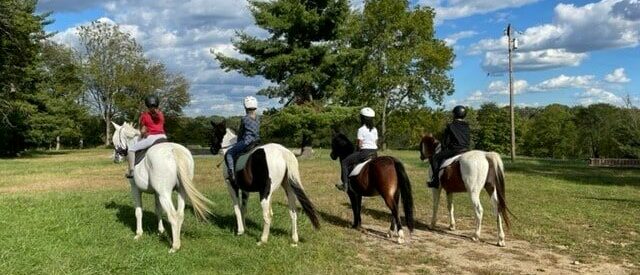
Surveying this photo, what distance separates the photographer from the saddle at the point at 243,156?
8914 mm

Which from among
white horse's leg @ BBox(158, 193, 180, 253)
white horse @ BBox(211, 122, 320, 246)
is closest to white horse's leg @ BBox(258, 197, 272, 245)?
white horse @ BBox(211, 122, 320, 246)

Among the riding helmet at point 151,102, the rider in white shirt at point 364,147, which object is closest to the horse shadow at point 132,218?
the riding helmet at point 151,102

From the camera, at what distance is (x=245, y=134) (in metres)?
9.09

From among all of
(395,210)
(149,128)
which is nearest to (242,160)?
(149,128)

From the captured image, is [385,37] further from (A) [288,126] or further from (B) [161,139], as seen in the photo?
(B) [161,139]

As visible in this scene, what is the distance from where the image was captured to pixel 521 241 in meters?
9.39

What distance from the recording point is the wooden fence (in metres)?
33.3

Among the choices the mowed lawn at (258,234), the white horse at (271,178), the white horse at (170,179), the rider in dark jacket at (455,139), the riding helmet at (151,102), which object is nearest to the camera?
the mowed lawn at (258,234)

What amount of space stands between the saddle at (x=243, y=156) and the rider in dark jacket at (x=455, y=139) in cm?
367

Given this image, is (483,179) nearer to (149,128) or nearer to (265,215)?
(265,215)

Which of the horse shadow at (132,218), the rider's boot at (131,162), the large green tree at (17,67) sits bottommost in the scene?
the horse shadow at (132,218)

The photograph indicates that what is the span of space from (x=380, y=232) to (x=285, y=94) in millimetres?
22996

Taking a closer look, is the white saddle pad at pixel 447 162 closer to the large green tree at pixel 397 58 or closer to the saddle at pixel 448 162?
the saddle at pixel 448 162

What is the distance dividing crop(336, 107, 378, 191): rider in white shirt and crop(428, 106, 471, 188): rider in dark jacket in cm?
138
